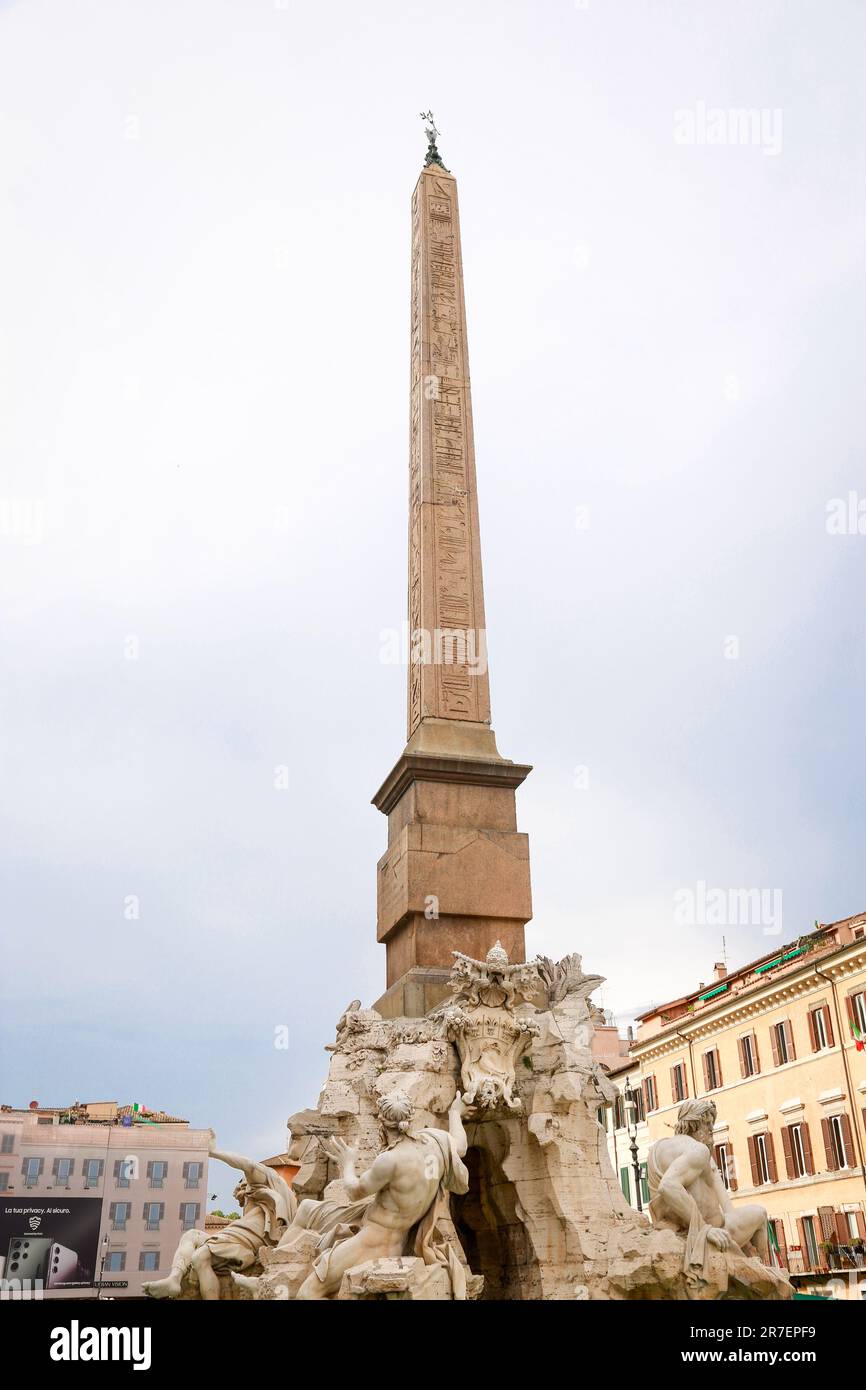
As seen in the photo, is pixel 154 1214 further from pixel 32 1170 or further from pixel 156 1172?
pixel 32 1170

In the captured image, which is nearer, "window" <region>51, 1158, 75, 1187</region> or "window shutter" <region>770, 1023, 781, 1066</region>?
"window shutter" <region>770, 1023, 781, 1066</region>

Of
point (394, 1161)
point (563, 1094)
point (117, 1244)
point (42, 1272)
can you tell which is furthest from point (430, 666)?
point (117, 1244)

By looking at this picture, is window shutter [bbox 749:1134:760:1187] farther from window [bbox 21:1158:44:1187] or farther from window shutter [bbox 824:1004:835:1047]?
window [bbox 21:1158:44:1187]

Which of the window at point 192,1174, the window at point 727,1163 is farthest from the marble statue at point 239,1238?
the window at point 192,1174

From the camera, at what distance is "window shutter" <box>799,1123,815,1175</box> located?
25562 mm

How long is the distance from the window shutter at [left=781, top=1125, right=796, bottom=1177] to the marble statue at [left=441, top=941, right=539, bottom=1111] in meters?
20.5

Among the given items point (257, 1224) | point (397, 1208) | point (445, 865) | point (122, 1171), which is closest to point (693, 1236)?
point (397, 1208)

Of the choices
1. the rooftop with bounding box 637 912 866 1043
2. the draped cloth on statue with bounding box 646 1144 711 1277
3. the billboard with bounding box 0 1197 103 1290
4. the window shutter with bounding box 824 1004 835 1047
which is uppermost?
the rooftop with bounding box 637 912 866 1043

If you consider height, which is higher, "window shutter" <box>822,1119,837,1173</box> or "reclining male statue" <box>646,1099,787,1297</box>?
"window shutter" <box>822,1119,837,1173</box>

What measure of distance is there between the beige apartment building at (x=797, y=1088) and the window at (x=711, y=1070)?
26mm

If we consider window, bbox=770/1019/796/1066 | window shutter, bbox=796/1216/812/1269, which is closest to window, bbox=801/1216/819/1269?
window shutter, bbox=796/1216/812/1269

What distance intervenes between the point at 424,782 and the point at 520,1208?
131 inches
